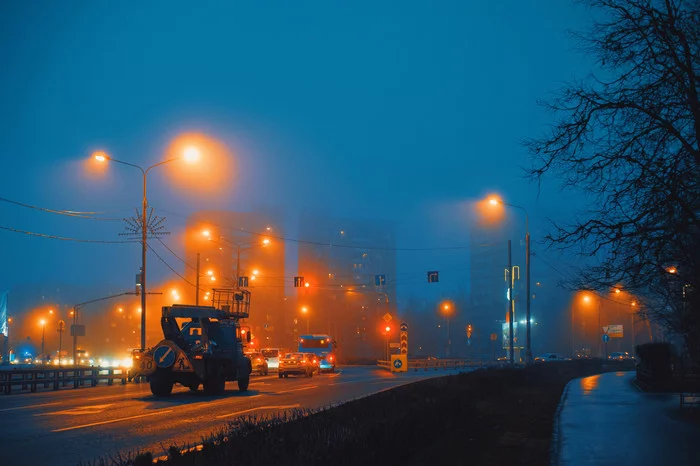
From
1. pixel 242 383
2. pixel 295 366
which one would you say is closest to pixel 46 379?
pixel 242 383

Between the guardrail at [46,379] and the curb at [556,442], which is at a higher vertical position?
the curb at [556,442]

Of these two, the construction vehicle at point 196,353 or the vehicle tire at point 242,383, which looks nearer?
the construction vehicle at point 196,353

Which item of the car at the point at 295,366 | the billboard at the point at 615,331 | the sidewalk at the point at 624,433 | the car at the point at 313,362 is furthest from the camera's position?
the billboard at the point at 615,331

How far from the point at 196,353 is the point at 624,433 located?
629 inches

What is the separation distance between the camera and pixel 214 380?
27.5 m

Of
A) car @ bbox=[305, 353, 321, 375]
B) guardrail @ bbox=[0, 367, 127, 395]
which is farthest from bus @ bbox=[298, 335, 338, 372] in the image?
guardrail @ bbox=[0, 367, 127, 395]

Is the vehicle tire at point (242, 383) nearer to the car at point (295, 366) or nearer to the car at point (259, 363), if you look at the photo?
the car at point (295, 366)

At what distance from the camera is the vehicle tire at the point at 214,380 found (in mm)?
27312

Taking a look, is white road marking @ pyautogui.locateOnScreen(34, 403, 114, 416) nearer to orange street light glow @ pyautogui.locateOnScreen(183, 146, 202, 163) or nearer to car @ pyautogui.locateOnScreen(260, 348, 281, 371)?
orange street light glow @ pyautogui.locateOnScreen(183, 146, 202, 163)

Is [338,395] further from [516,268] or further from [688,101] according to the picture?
[516,268]

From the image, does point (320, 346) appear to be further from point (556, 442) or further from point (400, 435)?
point (400, 435)

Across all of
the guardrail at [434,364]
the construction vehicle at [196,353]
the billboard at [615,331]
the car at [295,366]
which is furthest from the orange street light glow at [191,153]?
the billboard at [615,331]

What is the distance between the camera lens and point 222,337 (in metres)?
29.8

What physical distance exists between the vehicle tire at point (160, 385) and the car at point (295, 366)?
757 inches
